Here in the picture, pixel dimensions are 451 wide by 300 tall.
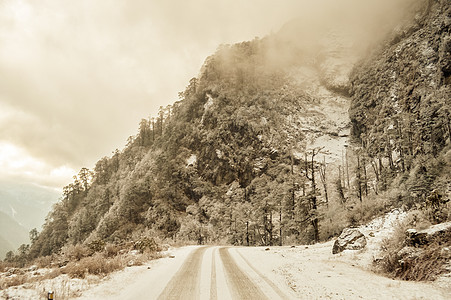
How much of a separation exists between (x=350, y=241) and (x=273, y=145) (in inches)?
3027

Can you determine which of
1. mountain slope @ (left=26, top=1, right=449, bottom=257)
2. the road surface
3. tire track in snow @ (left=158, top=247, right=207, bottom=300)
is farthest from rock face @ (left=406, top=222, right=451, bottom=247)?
mountain slope @ (left=26, top=1, right=449, bottom=257)

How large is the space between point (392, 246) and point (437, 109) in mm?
60991

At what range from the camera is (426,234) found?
9148mm

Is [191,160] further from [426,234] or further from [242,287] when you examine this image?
[426,234]

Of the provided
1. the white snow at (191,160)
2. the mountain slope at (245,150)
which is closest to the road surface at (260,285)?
the mountain slope at (245,150)

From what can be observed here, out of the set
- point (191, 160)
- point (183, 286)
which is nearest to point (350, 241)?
point (183, 286)

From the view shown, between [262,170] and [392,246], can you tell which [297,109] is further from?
[392,246]

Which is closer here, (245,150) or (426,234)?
(426,234)

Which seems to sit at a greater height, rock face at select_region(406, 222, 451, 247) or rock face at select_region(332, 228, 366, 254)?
rock face at select_region(406, 222, 451, 247)

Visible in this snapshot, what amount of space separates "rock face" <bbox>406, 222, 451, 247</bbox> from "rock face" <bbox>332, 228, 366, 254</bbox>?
508 cm

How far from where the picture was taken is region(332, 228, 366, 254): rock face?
14386 millimetres

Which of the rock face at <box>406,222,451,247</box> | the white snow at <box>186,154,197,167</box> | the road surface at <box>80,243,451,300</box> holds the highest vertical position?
the white snow at <box>186,154,197,167</box>

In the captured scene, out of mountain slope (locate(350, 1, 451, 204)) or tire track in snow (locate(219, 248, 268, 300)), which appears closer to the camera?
tire track in snow (locate(219, 248, 268, 300))

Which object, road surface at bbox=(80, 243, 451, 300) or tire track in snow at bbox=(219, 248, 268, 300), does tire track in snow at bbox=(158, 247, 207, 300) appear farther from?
tire track in snow at bbox=(219, 248, 268, 300)
